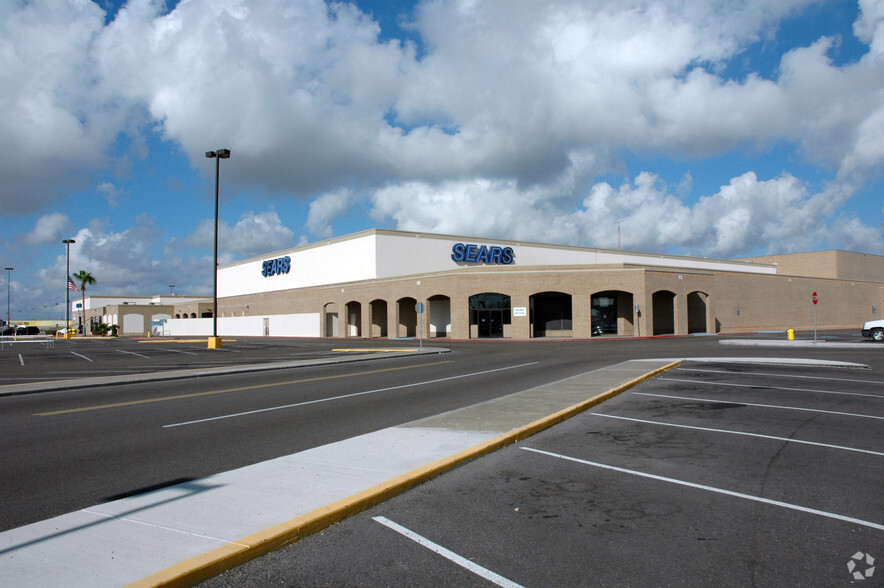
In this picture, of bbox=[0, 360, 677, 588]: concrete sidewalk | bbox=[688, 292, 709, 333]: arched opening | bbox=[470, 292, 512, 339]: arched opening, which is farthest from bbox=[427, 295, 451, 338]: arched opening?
bbox=[0, 360, 677, 588]: concrete sidewalk

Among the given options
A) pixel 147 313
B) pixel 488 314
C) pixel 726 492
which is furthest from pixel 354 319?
pixel 147 313

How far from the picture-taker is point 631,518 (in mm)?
5164

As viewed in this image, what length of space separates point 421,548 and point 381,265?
168ft

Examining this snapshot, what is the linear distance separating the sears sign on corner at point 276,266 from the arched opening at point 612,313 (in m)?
37.1

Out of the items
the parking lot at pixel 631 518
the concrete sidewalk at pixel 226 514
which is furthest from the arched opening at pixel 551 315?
the concrete sidewalk at pixel 226 514

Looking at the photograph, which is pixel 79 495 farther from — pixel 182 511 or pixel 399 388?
pixel 399 388

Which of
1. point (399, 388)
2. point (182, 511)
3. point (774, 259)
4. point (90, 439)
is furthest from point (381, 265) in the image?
point (774, 259)

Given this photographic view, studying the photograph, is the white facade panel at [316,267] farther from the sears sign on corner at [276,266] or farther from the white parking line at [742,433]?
the white parking line at [742,433]

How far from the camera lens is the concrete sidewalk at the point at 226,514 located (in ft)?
13.2

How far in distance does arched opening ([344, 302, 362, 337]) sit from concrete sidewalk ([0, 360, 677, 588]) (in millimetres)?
49969

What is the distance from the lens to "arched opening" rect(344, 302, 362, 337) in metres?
57.8

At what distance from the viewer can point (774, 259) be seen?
272ft

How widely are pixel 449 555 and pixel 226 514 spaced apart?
78.9 inches

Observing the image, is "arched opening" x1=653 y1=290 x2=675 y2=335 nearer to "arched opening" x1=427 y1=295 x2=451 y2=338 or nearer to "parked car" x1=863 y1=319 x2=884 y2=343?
"parked car" x1=863 y1=319 x2=884 y2=343
